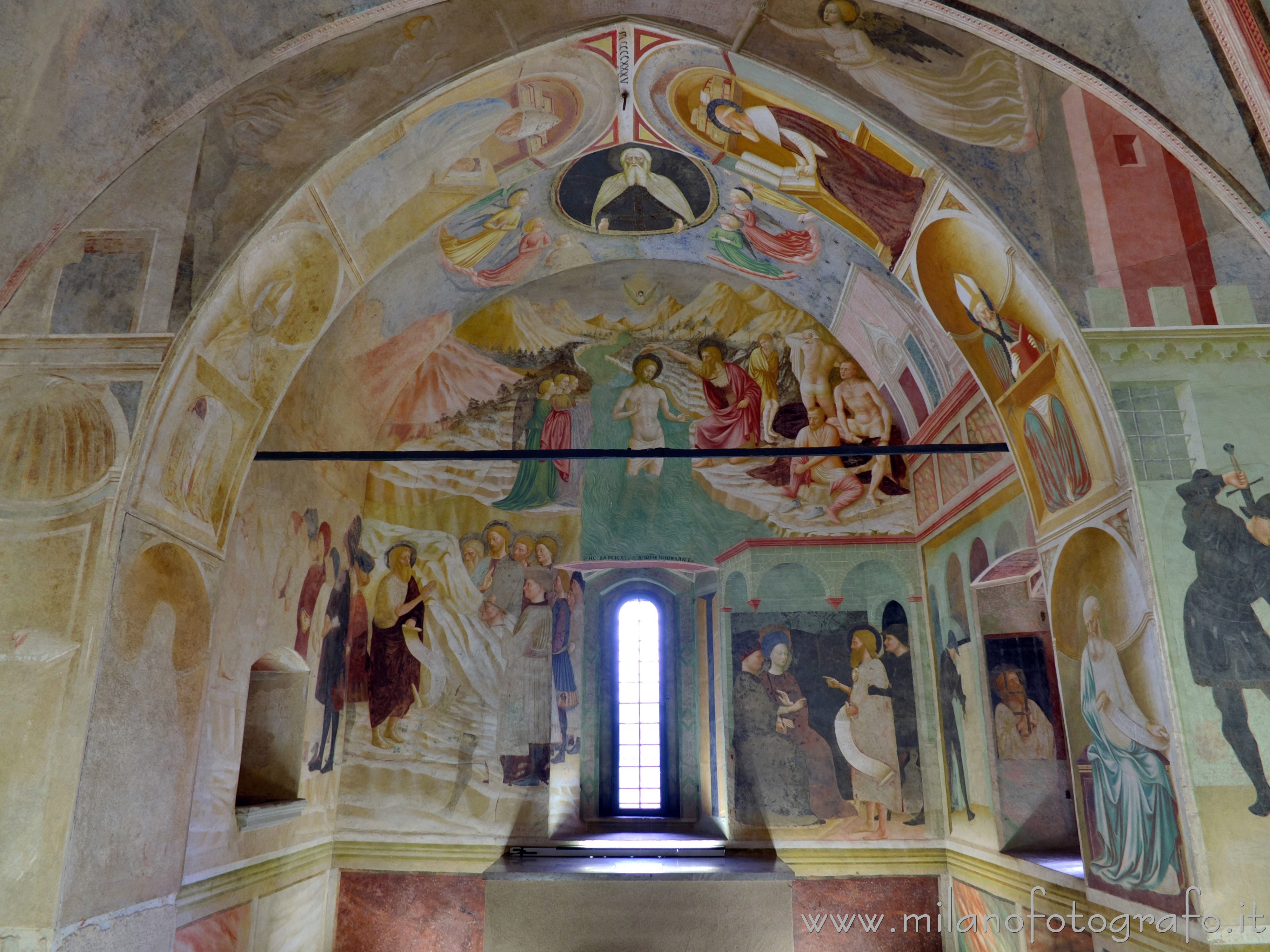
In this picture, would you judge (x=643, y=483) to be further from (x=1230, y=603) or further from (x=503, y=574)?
(x=1230, y=603)

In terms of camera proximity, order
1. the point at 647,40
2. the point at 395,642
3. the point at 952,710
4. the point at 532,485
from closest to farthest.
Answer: the point at 647,40 → the point at 952,710 → the point at 395,642 → the point at 532,485

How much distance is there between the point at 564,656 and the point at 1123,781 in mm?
6329

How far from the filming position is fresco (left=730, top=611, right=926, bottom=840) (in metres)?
10.4

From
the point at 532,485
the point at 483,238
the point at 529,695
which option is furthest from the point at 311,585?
the point at 483,238

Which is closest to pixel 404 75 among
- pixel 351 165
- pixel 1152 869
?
pixel 351 165

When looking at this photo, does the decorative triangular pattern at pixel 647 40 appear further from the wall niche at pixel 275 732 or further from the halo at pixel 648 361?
the wall niche at pixel 275 732

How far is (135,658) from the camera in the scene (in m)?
A: 6.57

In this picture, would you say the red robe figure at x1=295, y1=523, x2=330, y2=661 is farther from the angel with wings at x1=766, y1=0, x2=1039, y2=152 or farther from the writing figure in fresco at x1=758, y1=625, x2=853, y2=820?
the angel with wings at x1=766, y1=0, x2=1039, y2=152

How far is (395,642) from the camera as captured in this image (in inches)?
431

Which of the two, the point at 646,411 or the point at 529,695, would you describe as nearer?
the point at 529,695

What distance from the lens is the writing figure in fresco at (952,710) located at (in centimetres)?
995

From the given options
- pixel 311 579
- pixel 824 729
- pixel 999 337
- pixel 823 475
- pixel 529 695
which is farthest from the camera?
pixel 823 475

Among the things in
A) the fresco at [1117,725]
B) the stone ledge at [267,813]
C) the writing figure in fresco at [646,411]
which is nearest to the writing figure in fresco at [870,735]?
the writing figure in fresco at [646,411]

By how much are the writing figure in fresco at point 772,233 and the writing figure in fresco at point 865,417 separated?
5.81 ft
